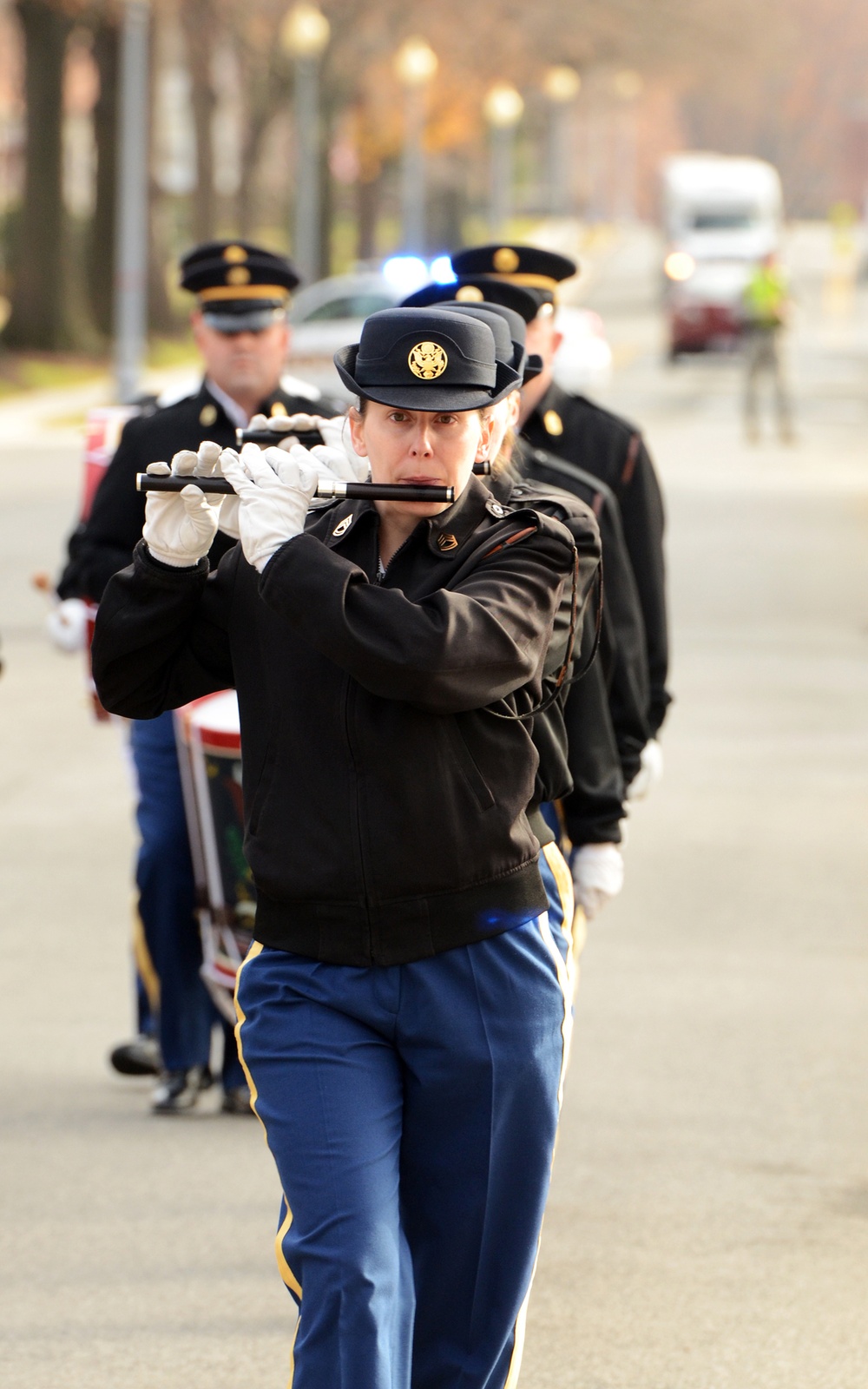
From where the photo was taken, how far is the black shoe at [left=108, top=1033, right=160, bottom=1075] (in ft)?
19.9

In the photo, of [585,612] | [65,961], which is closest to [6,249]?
[65,961]

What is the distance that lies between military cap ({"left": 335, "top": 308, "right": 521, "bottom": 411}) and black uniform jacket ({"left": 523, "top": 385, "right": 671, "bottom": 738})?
72.2 inches

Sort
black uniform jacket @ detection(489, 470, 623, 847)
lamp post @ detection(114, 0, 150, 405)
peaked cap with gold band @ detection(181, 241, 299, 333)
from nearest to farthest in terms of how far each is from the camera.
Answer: black uniform jacket @ detection(489, 470, 623, 847), peaked cap with gold band @ detection(181, 241, 299, 333), lamp post @ detection(114, 0, 150, 405)

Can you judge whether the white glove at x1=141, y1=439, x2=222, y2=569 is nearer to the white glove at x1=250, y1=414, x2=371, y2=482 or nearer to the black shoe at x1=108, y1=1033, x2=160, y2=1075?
the white glove at x1=250, y1=414, x2=371, y2=482

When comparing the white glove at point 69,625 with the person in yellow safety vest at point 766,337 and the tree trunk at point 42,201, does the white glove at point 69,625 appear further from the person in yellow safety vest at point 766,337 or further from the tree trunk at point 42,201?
the tree trunk at point 42,201

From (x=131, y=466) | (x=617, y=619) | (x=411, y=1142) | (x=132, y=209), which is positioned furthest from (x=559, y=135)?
(x=411, y=1142)

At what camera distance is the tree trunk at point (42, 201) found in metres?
34.7

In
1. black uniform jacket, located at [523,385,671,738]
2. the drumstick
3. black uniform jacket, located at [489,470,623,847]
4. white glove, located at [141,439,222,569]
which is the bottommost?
black uniform jacket, located at [489,470,623,847]

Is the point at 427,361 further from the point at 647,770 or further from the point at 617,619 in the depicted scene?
the point at 647,770

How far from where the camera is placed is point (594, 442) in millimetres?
5129

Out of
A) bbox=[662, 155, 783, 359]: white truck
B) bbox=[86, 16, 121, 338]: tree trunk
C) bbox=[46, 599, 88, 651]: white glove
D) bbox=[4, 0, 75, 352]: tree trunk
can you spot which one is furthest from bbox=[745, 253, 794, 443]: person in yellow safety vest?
bbox=[46, 599, 88, 651]: white glove

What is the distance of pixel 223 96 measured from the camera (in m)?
52.7

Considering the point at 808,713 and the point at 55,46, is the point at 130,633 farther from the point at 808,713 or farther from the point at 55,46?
the point at 55,46

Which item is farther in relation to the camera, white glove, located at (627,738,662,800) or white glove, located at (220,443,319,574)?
white glove, located at (627,738,662,800)
